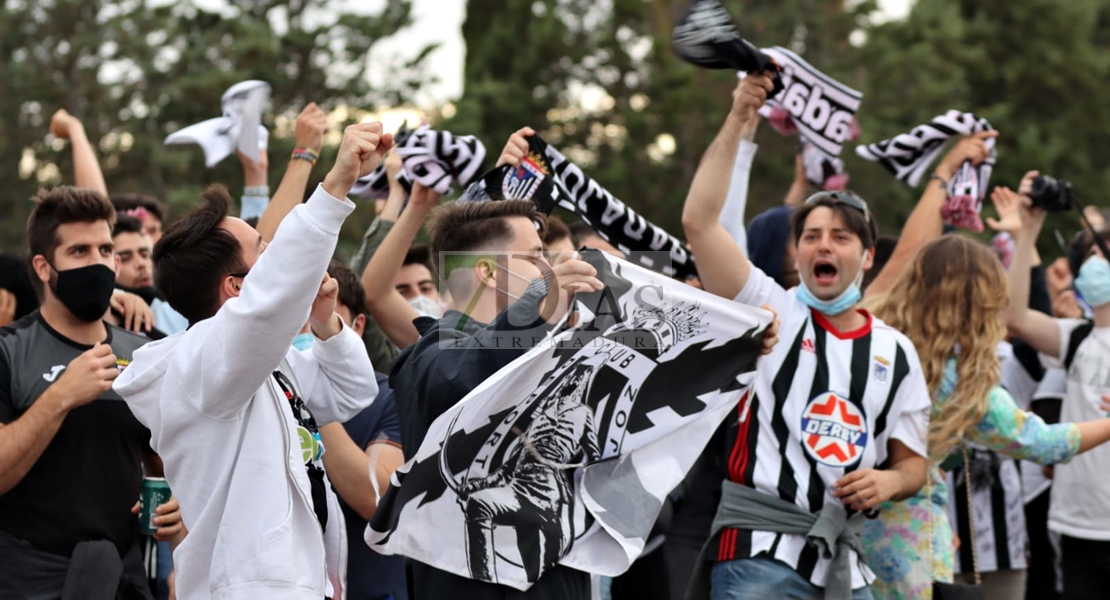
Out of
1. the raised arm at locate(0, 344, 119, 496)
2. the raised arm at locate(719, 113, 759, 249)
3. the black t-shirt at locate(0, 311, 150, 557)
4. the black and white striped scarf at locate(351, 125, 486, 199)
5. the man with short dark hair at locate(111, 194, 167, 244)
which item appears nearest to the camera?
the raised arm at locate(0, 344, 119, 496)

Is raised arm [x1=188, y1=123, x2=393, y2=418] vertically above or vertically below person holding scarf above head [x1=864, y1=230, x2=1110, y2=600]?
below

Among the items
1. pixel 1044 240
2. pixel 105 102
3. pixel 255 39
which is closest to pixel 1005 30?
pixel 1044 240

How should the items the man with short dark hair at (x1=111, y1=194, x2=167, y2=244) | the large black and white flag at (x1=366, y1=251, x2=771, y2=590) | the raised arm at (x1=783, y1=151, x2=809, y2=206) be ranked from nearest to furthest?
the large black and white flag at (x1=366, y1=251, x2=771, y2=590), the man with short dark hair at (x1=111, y1=194, x2=167, y2=244), the raised arm at (x1=783, y1=151, x2=809, y2=206)

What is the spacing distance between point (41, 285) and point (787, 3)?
19597mm

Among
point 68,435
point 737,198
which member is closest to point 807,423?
point 737,198

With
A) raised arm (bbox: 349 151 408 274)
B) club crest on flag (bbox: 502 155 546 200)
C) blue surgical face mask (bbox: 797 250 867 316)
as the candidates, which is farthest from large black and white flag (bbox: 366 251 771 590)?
raised arm (bbox: 349 151 408 274)

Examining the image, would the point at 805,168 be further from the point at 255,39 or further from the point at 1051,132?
the point at 1051,132

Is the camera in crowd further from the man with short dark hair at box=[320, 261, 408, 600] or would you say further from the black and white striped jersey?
the man with short dark hair at box=[320, 261, 408, 600]

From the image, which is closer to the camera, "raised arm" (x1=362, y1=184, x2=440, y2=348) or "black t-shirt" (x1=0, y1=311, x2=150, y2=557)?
"black t-shirt" (x1=0, y1=311, x2=150, y2=557)

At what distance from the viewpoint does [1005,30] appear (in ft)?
90.4

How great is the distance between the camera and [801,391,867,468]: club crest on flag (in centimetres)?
478

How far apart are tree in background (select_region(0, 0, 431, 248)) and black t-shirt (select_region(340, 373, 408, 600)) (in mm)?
16948

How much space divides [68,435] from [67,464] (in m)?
0.10

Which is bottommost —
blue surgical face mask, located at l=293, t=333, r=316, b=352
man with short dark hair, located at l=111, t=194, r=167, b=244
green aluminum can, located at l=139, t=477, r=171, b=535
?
man with short dark hair, located at l=111, t=194, r=167, b=244
